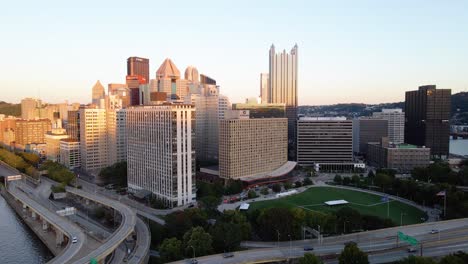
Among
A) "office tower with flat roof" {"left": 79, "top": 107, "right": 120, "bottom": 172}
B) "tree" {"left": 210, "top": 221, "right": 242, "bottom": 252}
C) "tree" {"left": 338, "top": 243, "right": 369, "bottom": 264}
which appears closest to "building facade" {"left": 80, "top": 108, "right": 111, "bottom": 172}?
"office tower with flat roof" {"left": 79, "top": 107, "right": 120, "bottom": 172}

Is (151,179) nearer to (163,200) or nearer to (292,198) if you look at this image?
(163,200)

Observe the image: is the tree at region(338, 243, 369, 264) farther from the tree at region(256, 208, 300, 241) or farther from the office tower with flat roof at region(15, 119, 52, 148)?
the office tower with flat roof at region(15, 119, 52, 148)

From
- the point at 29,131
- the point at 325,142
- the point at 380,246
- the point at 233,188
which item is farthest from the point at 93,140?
the point at 380,246

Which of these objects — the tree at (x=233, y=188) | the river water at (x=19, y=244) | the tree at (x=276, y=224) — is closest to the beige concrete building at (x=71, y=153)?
the river water at (x=19, y=244)

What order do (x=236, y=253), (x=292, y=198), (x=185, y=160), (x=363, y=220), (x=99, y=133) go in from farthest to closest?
(x=99, y=133) → (x=292, y=198) → (x=185, y=160) → (x=363, y=220) → (x=236, y=253)

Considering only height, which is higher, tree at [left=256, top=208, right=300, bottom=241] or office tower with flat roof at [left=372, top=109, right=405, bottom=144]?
office tower with flat roof at [left=372, top=109, right=405, bottom=144]

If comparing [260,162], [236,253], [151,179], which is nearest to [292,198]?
[260,162]

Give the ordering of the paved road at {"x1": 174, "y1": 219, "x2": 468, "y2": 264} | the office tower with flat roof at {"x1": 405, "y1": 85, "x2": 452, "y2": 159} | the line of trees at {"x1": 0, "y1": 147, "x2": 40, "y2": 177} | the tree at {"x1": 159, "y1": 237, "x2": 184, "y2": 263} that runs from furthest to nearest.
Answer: the office tower with flat roof at {"x1": 405, "y1": 85, "x2": 452, "y2": 159}, the line of trees at {"x1": 0, "y1": 147, "x2": 40, "y2": 177}, the tree at {"x1": 159, "y1": 237, "x2": 184, "y2": 263}, the paved road at {"x1": 174, "y1": 219, "x2": 468, "y2": 264}
